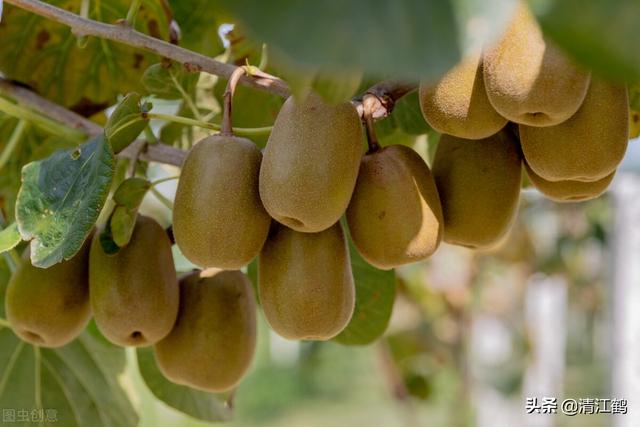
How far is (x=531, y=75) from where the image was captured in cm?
69

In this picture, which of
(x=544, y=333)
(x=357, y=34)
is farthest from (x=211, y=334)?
(x=544, y=333)

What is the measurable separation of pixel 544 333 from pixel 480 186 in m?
2.82

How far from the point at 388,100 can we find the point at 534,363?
2804 mm

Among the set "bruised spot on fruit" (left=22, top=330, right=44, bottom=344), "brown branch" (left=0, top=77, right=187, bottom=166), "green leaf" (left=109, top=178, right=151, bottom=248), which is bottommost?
"bruised spot on fruit" (left=22, top=330, right=44, bottom=344)

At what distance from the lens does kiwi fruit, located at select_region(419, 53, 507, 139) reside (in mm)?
758

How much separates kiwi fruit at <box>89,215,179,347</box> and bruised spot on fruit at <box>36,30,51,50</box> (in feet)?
1.29

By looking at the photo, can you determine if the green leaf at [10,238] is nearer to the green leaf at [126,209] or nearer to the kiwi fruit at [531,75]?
the green leaf at [126,209]

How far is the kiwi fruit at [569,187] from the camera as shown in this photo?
85 centimetres

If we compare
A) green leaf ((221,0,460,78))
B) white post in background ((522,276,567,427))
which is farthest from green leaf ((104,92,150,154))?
white post in background ((522,276,567,427))

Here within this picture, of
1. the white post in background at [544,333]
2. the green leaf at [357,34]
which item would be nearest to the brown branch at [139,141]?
the green leaf at [357,34]

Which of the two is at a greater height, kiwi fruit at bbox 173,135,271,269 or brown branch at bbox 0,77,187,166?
kiwi fruit at bbox 173,135,271,269

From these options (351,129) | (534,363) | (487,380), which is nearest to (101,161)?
(351,129)

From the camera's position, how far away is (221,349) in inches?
37.4

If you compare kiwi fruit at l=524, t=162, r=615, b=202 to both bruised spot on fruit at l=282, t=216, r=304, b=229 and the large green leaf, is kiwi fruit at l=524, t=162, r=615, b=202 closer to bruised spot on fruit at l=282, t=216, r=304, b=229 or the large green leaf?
bruised spot on fruit at l=282, t=216, r=304, b=229
